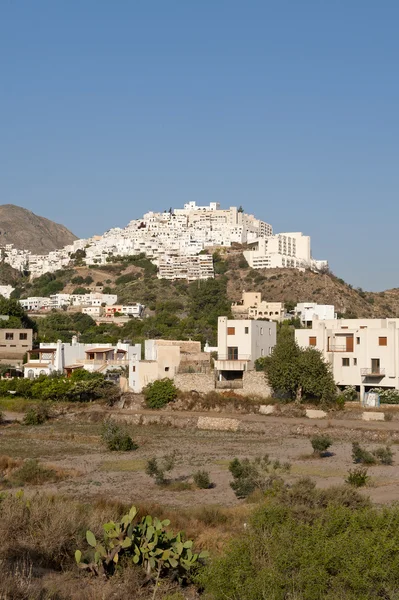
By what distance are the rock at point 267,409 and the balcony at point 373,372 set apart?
5.18 metres

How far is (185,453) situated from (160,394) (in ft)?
43.0

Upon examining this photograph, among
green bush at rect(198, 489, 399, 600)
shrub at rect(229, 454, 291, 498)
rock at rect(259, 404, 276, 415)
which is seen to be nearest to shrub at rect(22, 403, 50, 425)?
rock at rect(259, 404, 276, 415)

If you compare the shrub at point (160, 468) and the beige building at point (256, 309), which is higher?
the beige building at point (256, 309)

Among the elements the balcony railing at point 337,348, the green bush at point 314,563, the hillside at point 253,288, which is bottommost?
the green bush at point 314,563

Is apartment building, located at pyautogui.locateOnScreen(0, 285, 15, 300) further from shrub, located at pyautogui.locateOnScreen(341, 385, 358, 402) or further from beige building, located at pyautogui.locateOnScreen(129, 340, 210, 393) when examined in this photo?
shrub, located at pyautogui.locateOnScreen(341, 385, 358, 402)

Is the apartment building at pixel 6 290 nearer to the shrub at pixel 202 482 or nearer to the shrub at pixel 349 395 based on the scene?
the shrub at pixel 349 395

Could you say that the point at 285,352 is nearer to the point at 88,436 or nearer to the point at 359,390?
the point at 359,390

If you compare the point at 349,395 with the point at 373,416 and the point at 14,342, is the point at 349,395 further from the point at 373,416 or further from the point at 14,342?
the point at 14,342

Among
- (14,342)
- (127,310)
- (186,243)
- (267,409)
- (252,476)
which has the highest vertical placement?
(186,243)

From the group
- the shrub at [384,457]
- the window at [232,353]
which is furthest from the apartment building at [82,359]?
the shrub at [384,457]

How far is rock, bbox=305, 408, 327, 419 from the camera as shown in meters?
36.3

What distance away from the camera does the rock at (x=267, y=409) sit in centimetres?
3784

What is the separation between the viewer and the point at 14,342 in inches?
2547

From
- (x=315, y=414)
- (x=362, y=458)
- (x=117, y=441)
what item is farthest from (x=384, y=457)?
(x=315, y=414)
